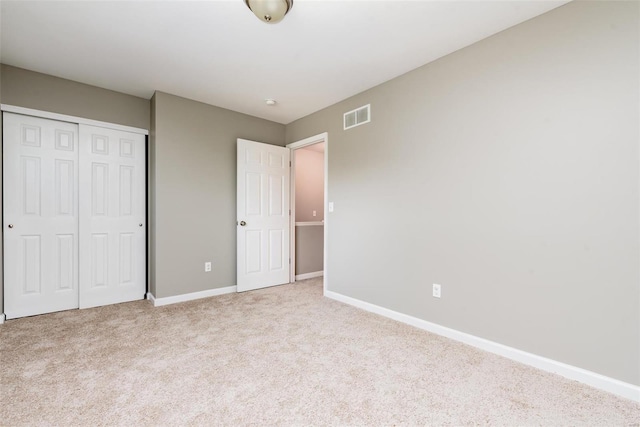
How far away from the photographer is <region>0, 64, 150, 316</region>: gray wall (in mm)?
2828

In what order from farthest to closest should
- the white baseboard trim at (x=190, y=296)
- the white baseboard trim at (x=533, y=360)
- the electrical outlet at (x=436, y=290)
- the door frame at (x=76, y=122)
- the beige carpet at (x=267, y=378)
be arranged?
the white baseboard trim at (x=190, y=296) < the door frame at (x=76, y=122) < the electrical outlet at (x=436, y=290) < the white baseboard trim at (x=533, y=360) < the beige carpet at (x=267, y=378)

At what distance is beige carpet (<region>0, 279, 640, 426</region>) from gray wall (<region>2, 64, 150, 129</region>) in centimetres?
218

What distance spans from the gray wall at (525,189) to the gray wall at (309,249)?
177cm

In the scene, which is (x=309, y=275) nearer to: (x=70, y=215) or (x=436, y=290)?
(x=436, y=290)

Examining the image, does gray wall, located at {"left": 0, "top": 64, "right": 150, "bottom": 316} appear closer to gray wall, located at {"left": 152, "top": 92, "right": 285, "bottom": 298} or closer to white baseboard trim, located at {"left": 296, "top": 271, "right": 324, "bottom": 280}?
gray wall, located at {"left": 152, "top": 92, "right": 285, "bottom": 298}

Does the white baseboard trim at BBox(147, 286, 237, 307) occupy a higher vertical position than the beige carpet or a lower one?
higher

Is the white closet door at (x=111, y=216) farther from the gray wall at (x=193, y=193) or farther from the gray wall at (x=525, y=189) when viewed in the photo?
the gray wall at (x=525, y=189)

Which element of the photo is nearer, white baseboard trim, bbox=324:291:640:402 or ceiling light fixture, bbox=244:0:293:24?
white baseboard trim, bbox=324:291:640:402

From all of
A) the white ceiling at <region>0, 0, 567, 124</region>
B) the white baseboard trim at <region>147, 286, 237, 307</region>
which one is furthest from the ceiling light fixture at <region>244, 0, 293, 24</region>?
the white baseboard trim at <region>147, 286, 237, 307</region>

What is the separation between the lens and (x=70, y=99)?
3115 mm

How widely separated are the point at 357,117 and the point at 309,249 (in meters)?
2.31

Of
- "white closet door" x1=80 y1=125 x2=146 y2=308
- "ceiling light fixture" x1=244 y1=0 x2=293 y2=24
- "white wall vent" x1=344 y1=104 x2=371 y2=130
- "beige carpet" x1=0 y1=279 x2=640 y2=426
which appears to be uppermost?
"ceiling light fixture" x1=244 y1=0 x2=293 y2=24

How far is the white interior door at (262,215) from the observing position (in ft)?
13.0

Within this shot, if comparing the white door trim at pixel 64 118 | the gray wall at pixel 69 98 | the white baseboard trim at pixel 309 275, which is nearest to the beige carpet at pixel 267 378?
the gray wall at pixel 69 98
